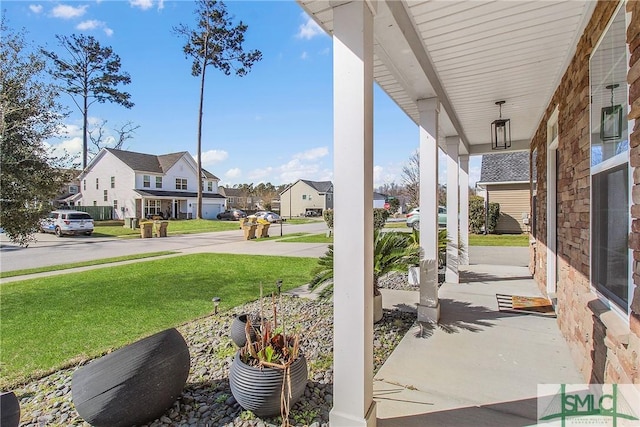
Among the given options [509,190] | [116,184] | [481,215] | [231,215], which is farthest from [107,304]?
[231,215]

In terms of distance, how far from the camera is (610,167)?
7.65ft

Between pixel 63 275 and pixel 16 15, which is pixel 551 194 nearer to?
pixel 16 15

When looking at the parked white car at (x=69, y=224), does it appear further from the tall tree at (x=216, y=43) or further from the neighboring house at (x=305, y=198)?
the neighboring house at (x=305, y=198)

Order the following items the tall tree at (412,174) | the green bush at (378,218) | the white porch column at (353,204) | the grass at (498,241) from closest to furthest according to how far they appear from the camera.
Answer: the white porch column at (353,204)
the green bush at (378,218)
the grass at (498,241)
the tall tree at (412,174)

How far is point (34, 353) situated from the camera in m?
3.57

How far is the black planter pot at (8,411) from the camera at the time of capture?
6.15 feet

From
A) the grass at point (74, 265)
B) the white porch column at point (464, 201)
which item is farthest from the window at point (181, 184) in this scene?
the white porch column at point (464, 201)

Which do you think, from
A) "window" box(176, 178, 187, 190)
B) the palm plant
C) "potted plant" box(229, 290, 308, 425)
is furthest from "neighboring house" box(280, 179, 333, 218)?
"potted plant" box(229, 290, 308, 425)

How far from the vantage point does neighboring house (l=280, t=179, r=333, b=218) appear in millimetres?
46969

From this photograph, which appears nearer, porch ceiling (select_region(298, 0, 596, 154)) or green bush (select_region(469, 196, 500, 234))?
porch ceiling (select_region(298, 0, 596, 154))

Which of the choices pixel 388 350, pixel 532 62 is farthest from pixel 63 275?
pixel 532 62

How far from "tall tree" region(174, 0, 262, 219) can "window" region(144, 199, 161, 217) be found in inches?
460

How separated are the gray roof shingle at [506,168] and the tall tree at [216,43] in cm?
1782

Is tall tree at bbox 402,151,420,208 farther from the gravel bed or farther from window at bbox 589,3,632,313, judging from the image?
window at bbox 589,3,632,313
